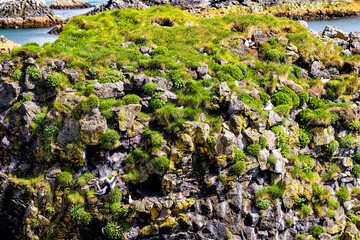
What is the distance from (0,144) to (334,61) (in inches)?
1315

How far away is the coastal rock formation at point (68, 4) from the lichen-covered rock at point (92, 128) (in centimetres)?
6617

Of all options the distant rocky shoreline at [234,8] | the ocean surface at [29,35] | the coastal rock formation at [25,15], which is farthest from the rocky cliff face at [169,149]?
the distant rocky shoreline at [234,8]

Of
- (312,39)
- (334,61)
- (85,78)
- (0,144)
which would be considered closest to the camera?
(0,144)

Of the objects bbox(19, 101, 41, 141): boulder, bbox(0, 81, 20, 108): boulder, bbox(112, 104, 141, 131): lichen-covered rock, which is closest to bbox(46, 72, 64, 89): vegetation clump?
bbox(19, 101, 41, 141): boulder

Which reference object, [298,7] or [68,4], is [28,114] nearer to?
[68,4]

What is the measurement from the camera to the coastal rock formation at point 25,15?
57562 mm

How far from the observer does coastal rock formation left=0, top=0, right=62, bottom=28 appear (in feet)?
189

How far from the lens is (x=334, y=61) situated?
33125mm

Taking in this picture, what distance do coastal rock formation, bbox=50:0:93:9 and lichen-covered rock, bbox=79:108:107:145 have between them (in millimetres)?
66171

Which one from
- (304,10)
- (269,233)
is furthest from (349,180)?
(304,10)

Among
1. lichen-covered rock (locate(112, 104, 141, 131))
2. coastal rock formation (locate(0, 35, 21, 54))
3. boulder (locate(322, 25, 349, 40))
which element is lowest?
lichen-covered rock (locate(112, 104, 141, 131))

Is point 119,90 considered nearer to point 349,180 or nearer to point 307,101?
point 307,101

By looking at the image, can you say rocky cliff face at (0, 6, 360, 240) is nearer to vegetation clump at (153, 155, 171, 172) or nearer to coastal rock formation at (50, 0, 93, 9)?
vegetation clump at (153, 155, 171, 172)

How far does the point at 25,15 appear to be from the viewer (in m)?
59.5
